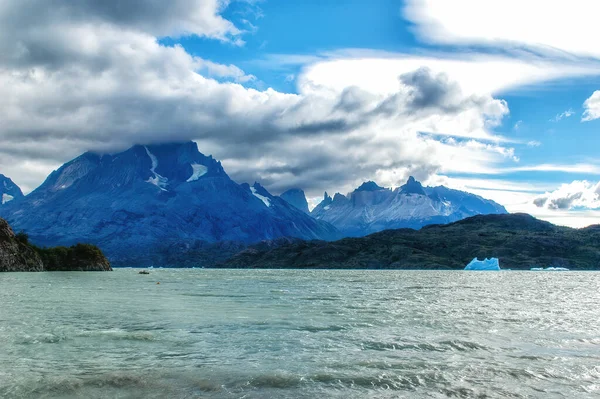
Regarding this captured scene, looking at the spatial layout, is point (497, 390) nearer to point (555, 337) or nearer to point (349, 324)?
point (555, 337)

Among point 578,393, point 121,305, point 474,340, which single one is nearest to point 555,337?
point 474,340

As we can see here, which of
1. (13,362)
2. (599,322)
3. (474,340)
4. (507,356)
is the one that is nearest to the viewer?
(13,362)

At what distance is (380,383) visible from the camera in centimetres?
2700

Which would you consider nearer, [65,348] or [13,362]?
[13,362]

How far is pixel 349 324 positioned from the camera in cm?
5144

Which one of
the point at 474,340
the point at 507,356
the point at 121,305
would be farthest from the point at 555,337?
the point at 121,305

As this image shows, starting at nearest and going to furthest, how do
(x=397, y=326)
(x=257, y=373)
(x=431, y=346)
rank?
(x=257, y=373)
(x=431, y=346)
(x=397, y=326)

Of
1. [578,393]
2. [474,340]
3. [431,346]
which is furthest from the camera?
[474,340]

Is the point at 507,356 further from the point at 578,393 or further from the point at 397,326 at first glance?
the point at 397,326

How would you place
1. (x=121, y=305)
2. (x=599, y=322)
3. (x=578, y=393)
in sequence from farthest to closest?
(x=121, y=305) < (x=599, y=322) < (x=578, y=393)

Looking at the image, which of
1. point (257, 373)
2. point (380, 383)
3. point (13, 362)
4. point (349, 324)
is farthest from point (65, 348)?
point (349, 324)

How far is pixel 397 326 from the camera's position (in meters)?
50.0

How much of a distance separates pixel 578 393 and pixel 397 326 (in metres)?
25.1

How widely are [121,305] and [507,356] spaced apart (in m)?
56.0
